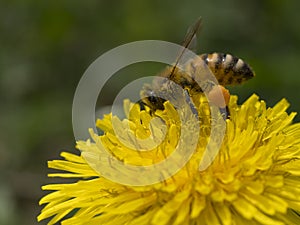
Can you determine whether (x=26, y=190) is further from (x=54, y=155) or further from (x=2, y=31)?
(x=2, y=31)

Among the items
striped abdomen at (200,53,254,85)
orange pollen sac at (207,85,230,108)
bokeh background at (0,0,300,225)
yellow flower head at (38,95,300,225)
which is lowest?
yellow flower head at (38,95,300,225)

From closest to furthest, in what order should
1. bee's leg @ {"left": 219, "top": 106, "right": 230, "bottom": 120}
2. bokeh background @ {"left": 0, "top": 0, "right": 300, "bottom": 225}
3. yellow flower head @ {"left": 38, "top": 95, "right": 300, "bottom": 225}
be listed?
yellow flower head @ {"left": 38, "top": 95, "right": 300, "bottom": 225} → bee's leg @ {"left": 219, "top": 106, "right": 230, "bottom": 120} → bokeh background @ {"left": 0, "top": 0, "right": 300, "bottom": 225}

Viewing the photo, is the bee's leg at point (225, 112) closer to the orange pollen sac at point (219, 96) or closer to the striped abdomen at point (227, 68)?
the orange pollen sac at point (219, 96)

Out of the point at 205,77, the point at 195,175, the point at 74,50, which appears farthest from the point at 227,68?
the point at 74,50

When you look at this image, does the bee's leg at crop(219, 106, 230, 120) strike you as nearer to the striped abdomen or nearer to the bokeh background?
the striped abdomen

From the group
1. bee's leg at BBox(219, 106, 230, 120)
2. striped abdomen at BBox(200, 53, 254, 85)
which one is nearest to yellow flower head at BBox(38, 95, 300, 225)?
bee's leg at BBox(219, 106, 230, 120)

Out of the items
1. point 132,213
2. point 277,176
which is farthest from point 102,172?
point 277,176

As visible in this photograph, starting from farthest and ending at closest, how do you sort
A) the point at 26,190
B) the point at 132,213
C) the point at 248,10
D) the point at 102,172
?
the point at 248,10 < the point at 26,190 < the point at 102,172 < the point at 132,213
